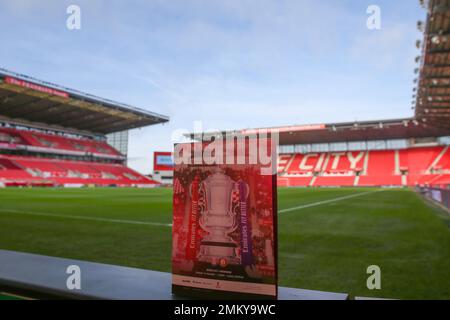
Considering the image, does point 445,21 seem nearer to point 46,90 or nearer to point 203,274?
point 203,274

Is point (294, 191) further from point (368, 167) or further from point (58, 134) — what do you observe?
point (58, 134)

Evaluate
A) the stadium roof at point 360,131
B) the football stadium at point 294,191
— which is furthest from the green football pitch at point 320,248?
the stadium roof at point 360,131

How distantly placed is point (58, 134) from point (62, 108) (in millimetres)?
14551

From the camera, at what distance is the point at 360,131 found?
55.7m

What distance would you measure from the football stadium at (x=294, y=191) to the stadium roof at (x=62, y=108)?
212 mm

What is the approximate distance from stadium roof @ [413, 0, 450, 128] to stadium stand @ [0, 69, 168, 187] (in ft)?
130

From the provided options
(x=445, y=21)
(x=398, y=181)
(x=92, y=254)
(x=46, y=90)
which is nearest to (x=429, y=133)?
(x=398, y=181)

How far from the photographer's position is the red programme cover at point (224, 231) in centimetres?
138

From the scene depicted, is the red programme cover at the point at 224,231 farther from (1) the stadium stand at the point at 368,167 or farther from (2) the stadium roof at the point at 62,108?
(1) the stadium stand at the point at 368,167

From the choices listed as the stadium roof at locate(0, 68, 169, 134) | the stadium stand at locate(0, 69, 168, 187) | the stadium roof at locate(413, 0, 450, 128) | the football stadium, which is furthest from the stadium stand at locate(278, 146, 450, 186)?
the stadium roof at locate(0, 68, 169, 134)

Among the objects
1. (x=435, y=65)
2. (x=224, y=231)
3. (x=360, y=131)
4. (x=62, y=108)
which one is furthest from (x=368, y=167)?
(x=224, y=231)

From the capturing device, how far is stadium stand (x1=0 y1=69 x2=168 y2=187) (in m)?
43.4
